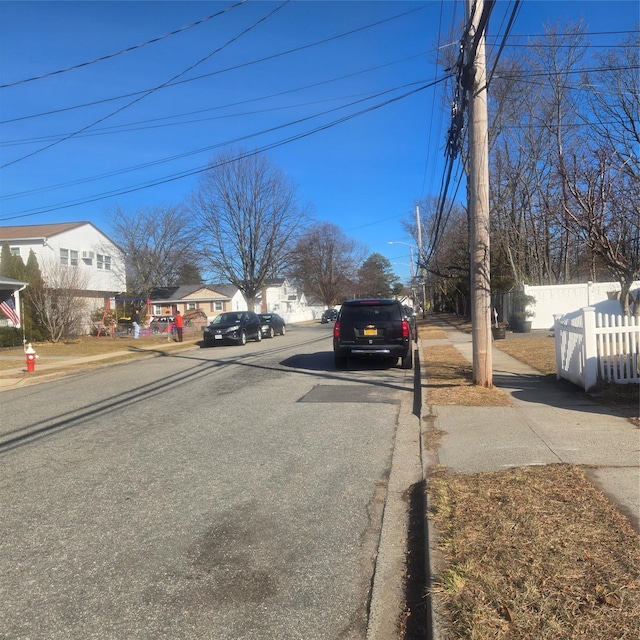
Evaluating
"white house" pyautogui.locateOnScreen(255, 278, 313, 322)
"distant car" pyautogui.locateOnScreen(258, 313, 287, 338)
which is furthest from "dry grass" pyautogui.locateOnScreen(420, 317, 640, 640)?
"white house" pyautogui.locateOnScreen(255, 278, 313, 322)

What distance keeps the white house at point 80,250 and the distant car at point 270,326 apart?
Result: 9567 mm

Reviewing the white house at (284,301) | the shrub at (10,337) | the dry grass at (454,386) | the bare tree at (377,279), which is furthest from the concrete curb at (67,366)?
the bare tree at (377,279)

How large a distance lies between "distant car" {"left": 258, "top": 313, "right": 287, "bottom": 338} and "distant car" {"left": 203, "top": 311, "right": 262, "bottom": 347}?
11.8 ft

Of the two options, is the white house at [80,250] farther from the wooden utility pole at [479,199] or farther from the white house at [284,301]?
the white house at [284,301]

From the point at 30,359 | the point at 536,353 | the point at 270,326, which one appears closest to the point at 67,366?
the point at 30,359

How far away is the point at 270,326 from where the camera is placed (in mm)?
29766

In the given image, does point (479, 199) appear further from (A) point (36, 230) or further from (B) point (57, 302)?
(A) point (36, 230)

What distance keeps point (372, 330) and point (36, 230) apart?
28.4 metres

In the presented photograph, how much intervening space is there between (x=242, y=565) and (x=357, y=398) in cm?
634

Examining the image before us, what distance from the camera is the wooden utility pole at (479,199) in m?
9.01

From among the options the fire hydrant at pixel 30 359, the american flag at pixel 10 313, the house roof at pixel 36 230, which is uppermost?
the house roof at pixel 36 230

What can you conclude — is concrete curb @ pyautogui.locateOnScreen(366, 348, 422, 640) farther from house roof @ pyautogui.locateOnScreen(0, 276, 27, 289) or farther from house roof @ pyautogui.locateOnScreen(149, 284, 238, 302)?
house roof @ pyautogui.locateOnScreen(149, 284, 238, 302)

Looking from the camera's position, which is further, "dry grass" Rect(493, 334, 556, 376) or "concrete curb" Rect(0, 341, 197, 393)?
"concrete curb" Rect(0, 341, 197, 393)

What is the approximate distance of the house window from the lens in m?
37.0
